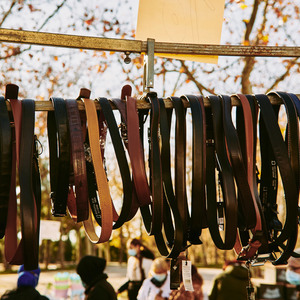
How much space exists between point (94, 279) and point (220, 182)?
3662 mm

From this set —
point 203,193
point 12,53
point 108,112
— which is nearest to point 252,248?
point 203,193

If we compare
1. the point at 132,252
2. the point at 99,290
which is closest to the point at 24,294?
the point at 99,290

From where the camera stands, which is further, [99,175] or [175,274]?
[175,274]

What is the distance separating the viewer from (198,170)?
1.31m

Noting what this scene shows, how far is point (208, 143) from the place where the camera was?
1.39 meters

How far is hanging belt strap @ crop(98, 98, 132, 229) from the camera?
130cm

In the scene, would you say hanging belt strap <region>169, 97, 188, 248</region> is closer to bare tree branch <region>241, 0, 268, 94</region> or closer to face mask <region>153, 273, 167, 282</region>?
face mask <region>153, 273, 167, 282</region>

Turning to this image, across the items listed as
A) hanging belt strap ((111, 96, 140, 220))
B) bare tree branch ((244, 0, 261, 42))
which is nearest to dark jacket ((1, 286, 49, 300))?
hanging belt strap ((111, 96, 140, 220))

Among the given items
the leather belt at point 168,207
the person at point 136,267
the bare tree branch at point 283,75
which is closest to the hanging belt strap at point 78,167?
the leather belt at point 168,207

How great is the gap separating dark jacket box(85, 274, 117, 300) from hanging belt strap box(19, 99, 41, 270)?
3.52 meters

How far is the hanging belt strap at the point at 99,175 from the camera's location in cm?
129

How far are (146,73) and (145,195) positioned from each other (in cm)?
44

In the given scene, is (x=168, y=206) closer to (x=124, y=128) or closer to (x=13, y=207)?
(x=124, y=128)

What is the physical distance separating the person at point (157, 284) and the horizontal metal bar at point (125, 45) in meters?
4.64
